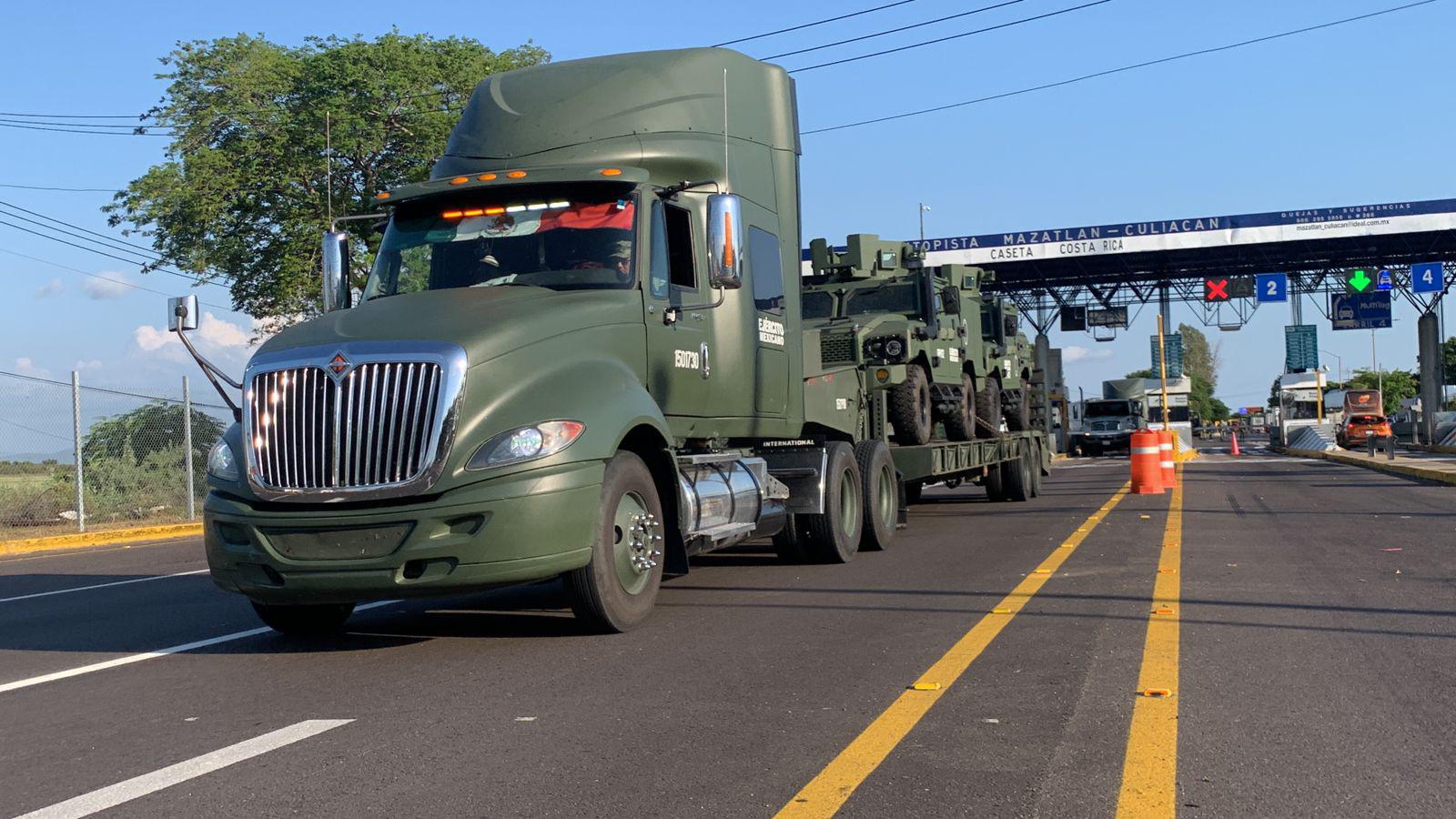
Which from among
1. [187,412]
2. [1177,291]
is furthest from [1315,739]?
[1177,291]

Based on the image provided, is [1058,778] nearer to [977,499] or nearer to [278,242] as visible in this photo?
[977,499]

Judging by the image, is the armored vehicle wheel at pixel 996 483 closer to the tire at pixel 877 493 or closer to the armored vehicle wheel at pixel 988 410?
the armored vehicle wheel at pixel 988 410

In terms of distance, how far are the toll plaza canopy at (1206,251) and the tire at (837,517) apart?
117 feet

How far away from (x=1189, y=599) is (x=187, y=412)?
16.7 m

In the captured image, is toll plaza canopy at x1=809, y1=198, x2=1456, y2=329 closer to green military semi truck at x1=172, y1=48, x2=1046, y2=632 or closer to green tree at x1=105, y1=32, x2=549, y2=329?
green tree at x1=105, y1=32, x2=549, y2=329

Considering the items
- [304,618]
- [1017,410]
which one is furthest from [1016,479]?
[304,618]

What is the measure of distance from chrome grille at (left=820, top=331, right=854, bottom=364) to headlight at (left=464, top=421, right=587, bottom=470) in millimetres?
5872

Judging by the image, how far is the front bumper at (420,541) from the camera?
660 centimetres

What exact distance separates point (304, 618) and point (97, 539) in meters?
11.7

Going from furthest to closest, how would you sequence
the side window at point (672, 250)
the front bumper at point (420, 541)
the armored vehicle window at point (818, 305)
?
the armored vehicle window at point (818, 305) < the side window at point (672, 250) < the front bumper at point (420, 541)

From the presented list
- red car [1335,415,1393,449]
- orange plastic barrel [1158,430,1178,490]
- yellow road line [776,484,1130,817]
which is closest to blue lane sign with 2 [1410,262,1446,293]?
red car [1335,415,1393,449]

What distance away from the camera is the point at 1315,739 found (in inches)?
186

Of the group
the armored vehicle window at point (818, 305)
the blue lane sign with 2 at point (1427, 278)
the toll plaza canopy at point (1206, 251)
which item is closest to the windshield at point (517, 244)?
the armored vehicle window at point (818, 305)

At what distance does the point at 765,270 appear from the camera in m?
10.1
